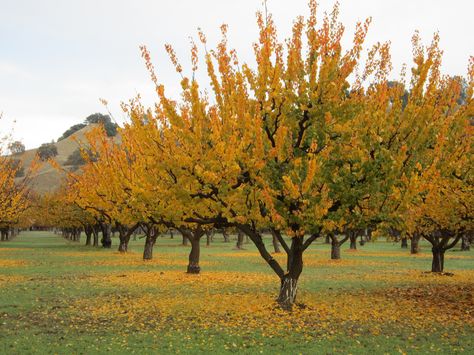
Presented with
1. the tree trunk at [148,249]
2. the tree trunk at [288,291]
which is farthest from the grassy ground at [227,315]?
the tree trunk at [148,249]

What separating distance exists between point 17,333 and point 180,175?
6.46m

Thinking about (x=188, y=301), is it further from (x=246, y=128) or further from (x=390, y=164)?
(x=390, y=164)

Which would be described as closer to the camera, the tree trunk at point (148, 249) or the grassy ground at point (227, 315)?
the grassy ground at point (227, 315)

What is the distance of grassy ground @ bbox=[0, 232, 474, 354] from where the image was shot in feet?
40.0

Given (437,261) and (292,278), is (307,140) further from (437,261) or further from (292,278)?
(437,261)

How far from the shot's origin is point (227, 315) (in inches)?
632

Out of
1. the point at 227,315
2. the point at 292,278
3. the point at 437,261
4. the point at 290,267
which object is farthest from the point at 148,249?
the point at 227,315

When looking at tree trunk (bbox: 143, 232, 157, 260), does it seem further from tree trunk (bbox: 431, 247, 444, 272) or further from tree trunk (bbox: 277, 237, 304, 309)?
tree trunk (bbox: 277, 237, 304, 309)

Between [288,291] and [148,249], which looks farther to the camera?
[148,249]

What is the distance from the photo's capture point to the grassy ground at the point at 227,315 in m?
12.2

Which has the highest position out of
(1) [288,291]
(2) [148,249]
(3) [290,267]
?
(3) [290,267]

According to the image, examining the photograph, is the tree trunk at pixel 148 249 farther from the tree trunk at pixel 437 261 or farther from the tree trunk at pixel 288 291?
the tree trunk at pixel 288 291

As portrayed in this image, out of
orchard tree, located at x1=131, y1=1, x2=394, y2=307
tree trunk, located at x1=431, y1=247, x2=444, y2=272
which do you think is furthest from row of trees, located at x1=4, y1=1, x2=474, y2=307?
tree trunk, located at x1=431, y1=247, x2=444, y2=272

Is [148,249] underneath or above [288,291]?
underneath
